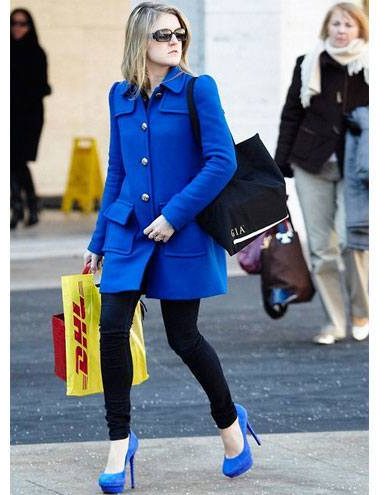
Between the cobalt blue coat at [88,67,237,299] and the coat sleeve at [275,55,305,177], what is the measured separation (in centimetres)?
341

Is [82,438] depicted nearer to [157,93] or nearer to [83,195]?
[157,93]

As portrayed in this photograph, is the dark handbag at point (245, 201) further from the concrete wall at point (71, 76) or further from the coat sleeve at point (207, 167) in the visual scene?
the concrete wall at point (71, 76)

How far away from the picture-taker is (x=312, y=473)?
6.10 metres

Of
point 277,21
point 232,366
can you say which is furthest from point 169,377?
point 277,21

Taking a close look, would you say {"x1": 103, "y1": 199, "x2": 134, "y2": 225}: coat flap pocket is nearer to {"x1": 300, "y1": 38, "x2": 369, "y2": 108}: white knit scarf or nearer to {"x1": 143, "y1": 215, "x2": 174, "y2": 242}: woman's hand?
{"x1": 143, "y1": 215, "x2": 174, "y2": 242}: woman's hand

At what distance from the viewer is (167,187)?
19.2ft

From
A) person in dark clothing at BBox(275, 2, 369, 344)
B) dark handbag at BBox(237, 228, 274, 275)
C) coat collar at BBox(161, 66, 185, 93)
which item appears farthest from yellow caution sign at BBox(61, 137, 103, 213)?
coat collar at BBox(161, 66, 185, 93)

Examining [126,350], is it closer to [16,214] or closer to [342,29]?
[342,29]

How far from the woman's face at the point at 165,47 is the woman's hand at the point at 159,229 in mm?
546

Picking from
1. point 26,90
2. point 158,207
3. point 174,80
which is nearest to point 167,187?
point 158,207

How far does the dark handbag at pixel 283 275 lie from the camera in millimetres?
9297

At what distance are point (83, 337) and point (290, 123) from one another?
3556 millimetres

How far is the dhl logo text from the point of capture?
6.03m

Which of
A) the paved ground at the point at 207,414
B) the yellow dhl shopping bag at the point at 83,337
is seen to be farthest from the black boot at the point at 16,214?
the yellow dhl shopping bag at the point at 83,337
